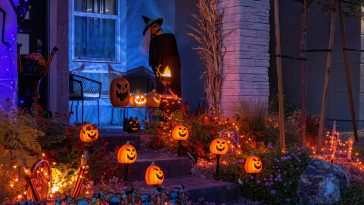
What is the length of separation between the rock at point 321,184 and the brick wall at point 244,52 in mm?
2263

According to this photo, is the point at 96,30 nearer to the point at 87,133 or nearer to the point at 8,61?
the point at 8,61

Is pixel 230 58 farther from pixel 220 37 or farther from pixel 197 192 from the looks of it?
pixel 197 192

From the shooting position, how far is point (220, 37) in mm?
8820

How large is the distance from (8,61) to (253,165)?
10.5 ft

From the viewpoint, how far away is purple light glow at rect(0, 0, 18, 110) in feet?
20.2

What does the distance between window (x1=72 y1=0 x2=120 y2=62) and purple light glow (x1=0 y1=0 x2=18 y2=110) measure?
5734 millimetres

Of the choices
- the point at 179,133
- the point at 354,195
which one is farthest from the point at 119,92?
the point at 354,195

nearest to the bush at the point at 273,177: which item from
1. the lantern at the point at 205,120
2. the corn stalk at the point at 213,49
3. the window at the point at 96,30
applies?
the lantern at the point at 205,120

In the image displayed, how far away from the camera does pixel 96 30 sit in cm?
1255

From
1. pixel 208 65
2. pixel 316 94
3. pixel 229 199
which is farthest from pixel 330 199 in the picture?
pixel 316 94

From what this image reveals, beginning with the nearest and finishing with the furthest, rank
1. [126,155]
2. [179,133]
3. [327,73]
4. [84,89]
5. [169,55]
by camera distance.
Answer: [126,155]
[179,133]
[327,73]
[169,55]
[84,89]

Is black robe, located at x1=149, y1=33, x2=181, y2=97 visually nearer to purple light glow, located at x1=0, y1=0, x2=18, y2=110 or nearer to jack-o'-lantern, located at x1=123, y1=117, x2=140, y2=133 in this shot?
jack-o'-lantern, located at x1=123, y1=117, x2=140, y2=133

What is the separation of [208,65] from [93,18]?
459 cm

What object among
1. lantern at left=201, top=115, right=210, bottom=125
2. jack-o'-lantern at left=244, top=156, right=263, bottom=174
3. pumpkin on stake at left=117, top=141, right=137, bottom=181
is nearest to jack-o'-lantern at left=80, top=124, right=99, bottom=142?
pumpkin on stake at left=117, top=141, right=137, bottom=181
